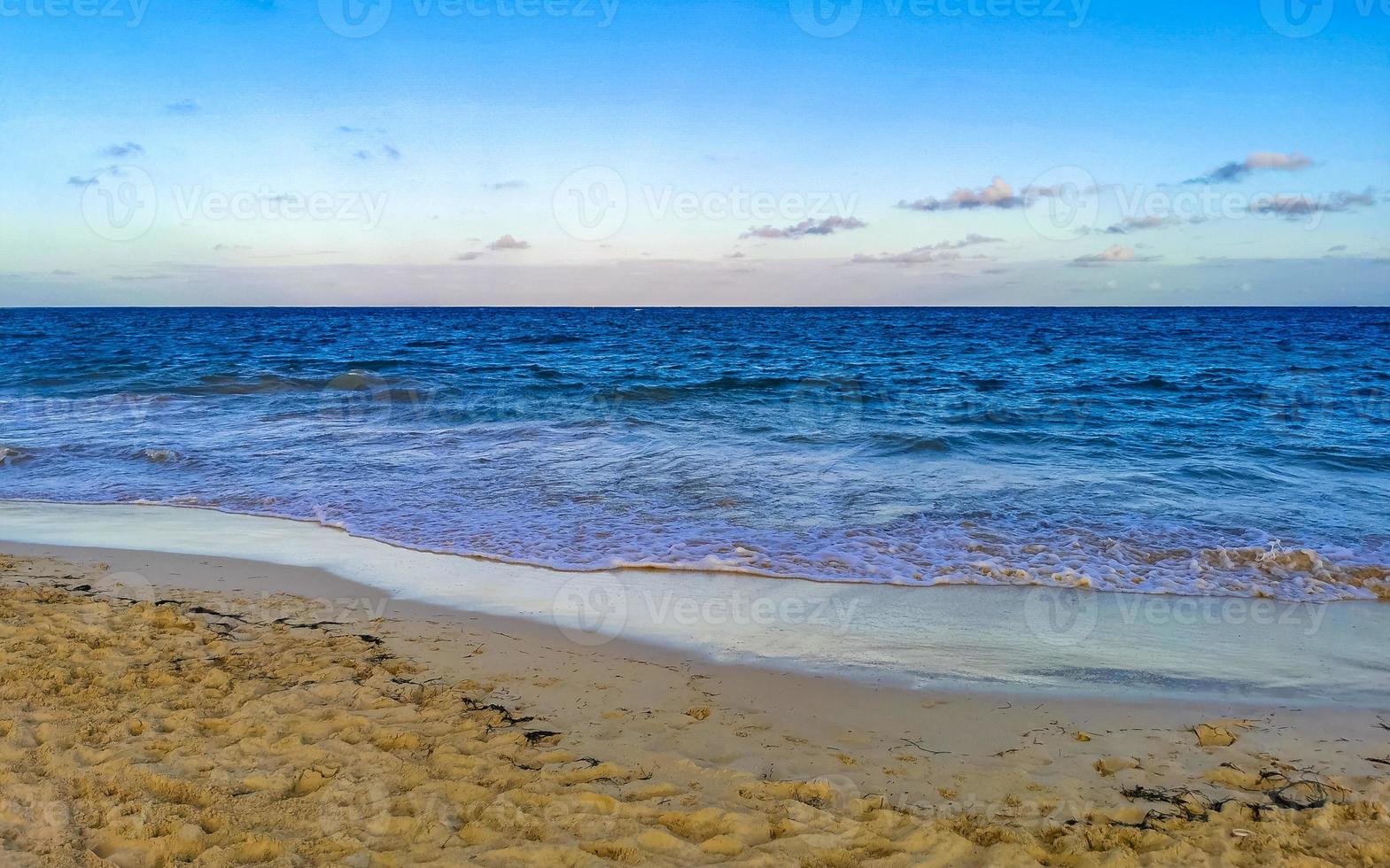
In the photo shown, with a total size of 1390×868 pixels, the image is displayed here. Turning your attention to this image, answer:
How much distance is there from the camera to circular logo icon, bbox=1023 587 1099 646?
205 inches

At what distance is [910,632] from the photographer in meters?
5.26

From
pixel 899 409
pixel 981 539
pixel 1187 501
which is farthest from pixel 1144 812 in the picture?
pixel 899 409

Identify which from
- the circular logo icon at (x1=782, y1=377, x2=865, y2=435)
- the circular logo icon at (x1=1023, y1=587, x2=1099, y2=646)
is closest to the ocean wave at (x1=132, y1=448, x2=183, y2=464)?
the circular logo icon at (x1=782, y1=377, x2=865, y2=435)

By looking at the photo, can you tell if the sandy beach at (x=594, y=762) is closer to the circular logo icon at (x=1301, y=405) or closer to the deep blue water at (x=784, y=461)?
the deep blue water at (x=784, y=461)

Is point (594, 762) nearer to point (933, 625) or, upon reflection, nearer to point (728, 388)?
point (933, 625)

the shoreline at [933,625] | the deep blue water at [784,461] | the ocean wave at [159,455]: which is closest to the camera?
the shoreline at [933,625]

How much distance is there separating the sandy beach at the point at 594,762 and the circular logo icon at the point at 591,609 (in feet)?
0.46

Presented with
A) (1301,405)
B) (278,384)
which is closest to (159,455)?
(278,384)

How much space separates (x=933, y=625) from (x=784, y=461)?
6.23 metres

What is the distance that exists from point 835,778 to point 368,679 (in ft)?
8.13

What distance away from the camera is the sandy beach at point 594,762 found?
290 cm

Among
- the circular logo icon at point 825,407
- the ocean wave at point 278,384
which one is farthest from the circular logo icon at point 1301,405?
the ocean wave at point 278,384

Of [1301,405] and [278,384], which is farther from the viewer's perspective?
[278,384]

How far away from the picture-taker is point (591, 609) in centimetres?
562
